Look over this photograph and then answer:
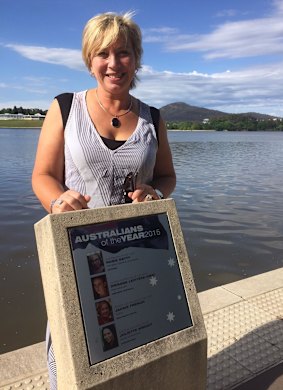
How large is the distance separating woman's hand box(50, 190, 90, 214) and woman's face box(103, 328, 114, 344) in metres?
0.63

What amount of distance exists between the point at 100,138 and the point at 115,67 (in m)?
0.39

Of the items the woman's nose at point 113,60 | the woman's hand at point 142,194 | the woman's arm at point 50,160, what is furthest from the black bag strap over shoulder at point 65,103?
the woman's hand at point 142,194

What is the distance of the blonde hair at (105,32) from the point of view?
2.17 m

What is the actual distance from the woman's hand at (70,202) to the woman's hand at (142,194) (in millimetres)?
306

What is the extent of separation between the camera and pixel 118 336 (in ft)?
6.84

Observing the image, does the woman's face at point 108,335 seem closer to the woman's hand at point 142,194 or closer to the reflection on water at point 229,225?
the woman's hand at point 142,194

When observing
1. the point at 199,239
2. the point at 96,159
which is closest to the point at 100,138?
the point at 96,159

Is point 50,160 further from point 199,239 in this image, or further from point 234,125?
point 234,125

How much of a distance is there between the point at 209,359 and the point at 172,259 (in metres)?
1.56

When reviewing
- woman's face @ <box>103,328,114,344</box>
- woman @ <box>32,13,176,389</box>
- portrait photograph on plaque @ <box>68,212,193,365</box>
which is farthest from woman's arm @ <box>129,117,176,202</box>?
woman's face @ <box>103,328,114,344</box>

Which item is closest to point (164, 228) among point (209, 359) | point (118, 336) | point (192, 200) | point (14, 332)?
point (118, 336)

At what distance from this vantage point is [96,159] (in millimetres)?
2244

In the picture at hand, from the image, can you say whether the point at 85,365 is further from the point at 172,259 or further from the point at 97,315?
the point at 172,259

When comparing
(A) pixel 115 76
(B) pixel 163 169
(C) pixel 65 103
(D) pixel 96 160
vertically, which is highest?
(A) pixel 115 76
